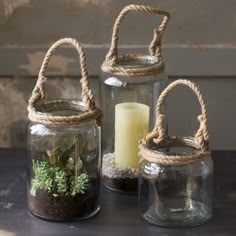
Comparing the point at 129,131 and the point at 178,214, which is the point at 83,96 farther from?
the point at 178,214

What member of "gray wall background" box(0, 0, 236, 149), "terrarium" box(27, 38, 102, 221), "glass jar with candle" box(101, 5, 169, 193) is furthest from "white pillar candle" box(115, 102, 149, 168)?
"gray wall background" box(0, 0, 236, 149)

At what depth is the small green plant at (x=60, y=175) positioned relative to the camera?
1163 millimetres

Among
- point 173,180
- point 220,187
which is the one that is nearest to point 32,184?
point 173,180

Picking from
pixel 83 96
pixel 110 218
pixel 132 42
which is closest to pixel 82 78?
pixel 83 96

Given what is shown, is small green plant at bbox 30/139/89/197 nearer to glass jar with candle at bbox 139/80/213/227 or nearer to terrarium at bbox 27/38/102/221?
terrarium at bbox 27/38/102/221

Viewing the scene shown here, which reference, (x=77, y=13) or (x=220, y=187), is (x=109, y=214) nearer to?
(x=220, y=187)

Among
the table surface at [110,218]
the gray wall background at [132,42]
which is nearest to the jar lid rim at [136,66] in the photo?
the table surface at [110,218]

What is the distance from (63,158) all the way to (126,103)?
0.22 m

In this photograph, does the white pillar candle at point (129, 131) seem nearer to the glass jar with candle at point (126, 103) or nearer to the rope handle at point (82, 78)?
the glass jar with candle at point (126, 103)

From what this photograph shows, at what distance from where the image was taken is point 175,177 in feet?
3.83

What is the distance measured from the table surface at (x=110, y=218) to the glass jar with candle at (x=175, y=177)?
0.07ft

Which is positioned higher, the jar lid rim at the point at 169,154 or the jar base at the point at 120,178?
the jar lid rim at the point at 169,154

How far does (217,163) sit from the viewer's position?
1431 millimetres

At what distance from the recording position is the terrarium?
1.16m
